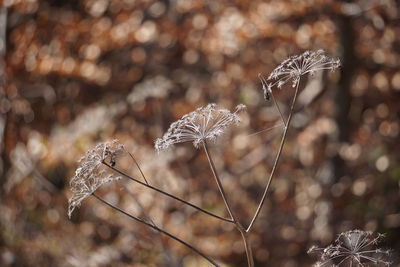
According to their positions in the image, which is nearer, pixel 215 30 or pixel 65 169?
pixel 215 30

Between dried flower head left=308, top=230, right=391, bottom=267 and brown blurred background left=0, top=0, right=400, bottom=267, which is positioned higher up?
brown blurred background left=0, top=0, right=400, bottom=267

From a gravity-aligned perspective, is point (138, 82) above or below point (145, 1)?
below

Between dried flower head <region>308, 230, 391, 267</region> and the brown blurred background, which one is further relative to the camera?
the brown blurred background

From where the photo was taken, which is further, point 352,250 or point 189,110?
point 189,110

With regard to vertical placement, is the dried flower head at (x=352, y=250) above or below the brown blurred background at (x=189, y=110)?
below

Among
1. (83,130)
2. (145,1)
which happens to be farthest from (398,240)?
(145,1)

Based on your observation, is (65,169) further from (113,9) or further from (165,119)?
(113,9)

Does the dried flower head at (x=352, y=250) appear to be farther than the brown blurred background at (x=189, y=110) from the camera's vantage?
No

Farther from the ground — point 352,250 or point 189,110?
point 189,110
